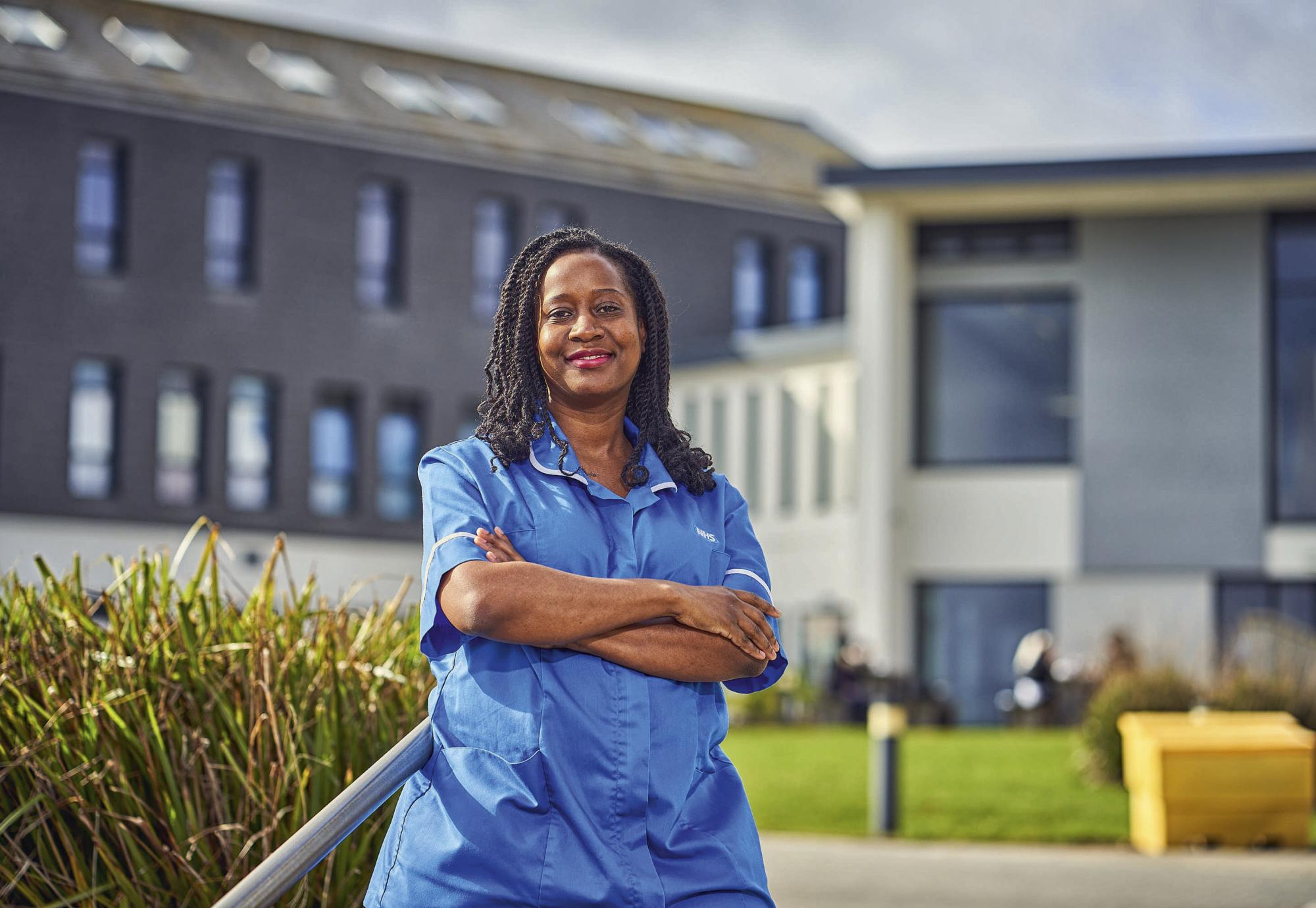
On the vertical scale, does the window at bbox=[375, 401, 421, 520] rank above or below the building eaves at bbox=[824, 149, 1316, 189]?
below

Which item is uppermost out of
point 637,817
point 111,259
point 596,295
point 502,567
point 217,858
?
point 111,259

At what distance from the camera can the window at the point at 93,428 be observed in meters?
34.4

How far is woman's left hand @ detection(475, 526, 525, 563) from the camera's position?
300cm

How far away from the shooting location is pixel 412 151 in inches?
1490

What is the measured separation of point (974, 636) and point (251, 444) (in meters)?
15.0

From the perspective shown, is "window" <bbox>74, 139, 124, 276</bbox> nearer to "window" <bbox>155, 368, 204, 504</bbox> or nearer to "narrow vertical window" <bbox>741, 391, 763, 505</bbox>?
"window" <bbox>155, 368, 204, 504</bbox>

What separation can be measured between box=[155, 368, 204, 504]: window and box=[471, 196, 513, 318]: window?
6.35m

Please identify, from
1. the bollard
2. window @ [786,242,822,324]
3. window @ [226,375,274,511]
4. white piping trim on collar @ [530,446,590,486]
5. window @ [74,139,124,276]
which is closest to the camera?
white piping trim on collar @ [530,446,590,486]

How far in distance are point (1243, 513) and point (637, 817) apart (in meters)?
27.1

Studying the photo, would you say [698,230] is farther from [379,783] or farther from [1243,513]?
[379,783]

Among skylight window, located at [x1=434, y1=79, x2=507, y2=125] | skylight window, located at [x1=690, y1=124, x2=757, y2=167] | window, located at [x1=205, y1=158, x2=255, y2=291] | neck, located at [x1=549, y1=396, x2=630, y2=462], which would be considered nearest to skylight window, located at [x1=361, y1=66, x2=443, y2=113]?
skylight window, located at [x1=434, y1=79, x2=507, y2=125]

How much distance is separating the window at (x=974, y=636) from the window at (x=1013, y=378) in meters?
2.10

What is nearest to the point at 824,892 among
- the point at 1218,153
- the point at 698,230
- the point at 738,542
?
the point at 738,542

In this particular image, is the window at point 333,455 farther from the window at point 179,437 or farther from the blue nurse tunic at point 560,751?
the blue nurse tunic at point 560,751
